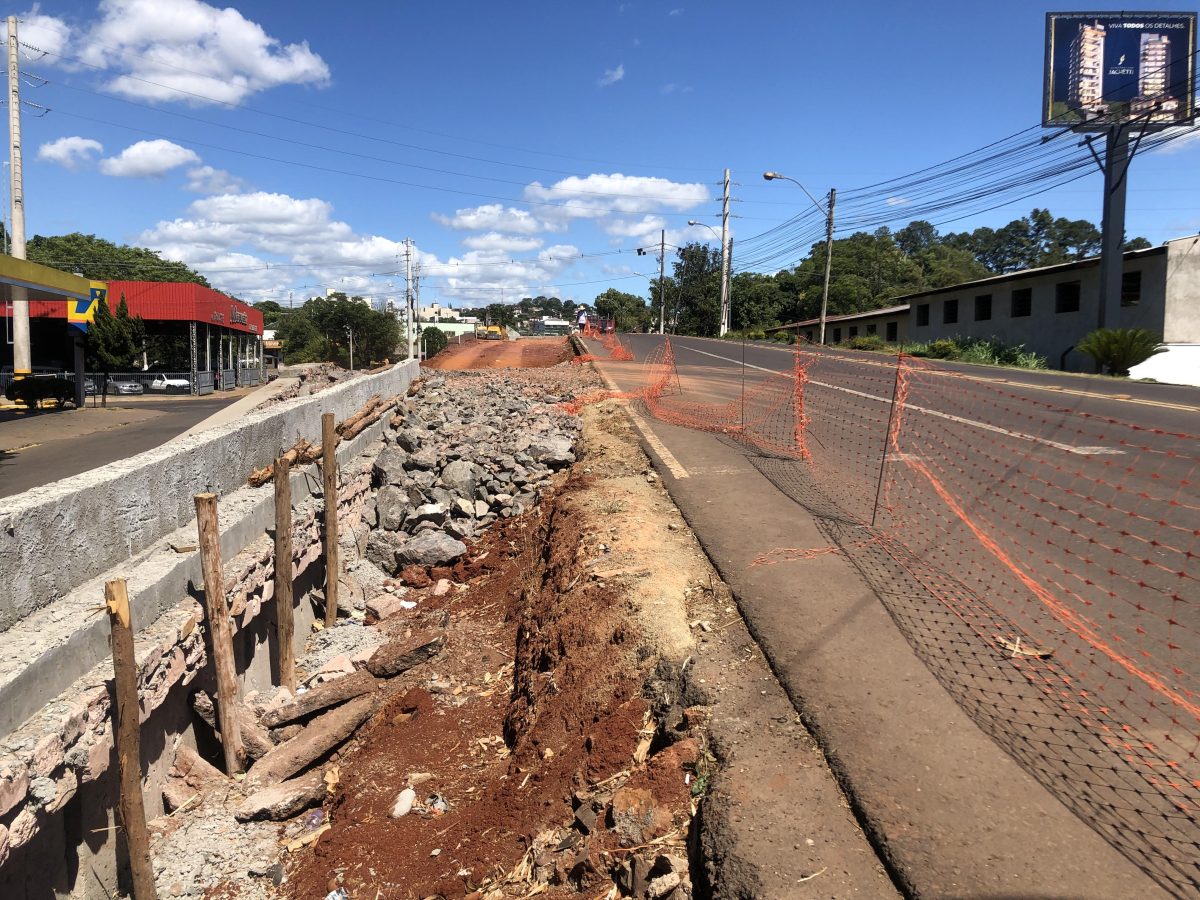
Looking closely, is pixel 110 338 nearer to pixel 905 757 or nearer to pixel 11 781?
pixel 11 781

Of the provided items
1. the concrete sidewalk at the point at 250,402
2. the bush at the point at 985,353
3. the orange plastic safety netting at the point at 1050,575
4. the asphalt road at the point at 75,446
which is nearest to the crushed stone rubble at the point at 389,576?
the orange plastic safety netting at the point at 1050,575

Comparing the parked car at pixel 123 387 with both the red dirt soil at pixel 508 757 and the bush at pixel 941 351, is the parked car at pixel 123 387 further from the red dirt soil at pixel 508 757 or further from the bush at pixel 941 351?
the red dirt soil at pixel 508 757

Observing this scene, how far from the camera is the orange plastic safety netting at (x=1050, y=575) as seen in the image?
3.29m

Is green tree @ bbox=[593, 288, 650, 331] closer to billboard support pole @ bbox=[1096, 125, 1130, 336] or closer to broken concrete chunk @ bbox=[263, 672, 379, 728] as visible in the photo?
billboard support pole @ bbox=[1096, 125, 1130, 336]

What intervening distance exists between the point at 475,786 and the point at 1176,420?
37.2 feet

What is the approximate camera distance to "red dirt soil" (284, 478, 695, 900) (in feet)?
13.2

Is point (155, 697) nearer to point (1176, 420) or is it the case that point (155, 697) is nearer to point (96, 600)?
point (96, 600)

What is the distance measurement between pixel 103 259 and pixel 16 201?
2024 inches

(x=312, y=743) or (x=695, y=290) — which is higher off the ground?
(x=695, y=290)

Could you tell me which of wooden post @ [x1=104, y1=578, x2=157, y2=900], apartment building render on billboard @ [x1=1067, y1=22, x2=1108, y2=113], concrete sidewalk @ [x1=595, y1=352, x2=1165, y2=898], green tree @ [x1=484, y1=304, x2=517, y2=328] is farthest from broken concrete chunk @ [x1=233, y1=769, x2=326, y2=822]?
green tree @ [x1=484, y1=304, x2=517, y2=328]

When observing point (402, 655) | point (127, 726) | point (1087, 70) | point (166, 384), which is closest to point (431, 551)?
point (402, 655)

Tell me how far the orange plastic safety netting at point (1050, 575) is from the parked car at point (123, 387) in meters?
36.2

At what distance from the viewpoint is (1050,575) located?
213 inches

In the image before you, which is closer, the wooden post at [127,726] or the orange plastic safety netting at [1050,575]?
the orange plastic safety netting at [1050,575]
